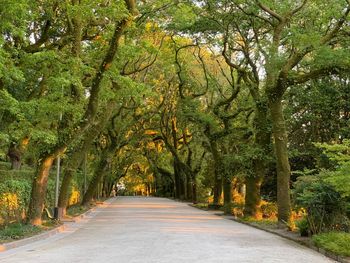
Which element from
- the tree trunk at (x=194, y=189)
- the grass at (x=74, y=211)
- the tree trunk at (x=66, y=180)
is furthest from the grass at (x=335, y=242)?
the tree trunk at (x=194, y=189)

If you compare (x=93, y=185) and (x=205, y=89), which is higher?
(x=205, y=89)

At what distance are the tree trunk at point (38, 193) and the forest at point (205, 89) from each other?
0.04 meters

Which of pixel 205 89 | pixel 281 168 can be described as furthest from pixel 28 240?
pixel 205 89

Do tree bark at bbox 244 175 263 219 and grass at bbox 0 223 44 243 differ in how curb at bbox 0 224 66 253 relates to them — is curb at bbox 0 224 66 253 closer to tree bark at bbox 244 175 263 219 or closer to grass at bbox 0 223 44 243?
grass at bbox 0 223 44 243

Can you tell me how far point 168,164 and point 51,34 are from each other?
1724 inches

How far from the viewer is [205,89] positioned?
35.9 metres

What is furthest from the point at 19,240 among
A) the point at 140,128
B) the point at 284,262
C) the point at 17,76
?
the point at 140,128

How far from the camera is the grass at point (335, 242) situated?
12.4 meters

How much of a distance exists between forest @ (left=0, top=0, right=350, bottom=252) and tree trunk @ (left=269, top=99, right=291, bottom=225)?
0.04 metres

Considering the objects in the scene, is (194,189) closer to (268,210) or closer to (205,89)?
(205,89)

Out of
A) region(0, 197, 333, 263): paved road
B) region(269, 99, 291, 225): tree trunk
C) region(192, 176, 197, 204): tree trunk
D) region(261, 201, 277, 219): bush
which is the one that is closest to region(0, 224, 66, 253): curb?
region(0, 197, 333, 263): paved road

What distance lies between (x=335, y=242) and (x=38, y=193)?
36.6 feet

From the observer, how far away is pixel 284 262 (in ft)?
36.0

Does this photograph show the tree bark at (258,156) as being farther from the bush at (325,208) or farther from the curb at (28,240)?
the curb at (28,240)
